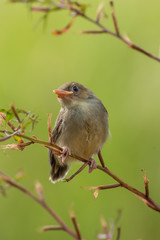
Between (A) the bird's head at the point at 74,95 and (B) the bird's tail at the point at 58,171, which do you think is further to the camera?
(B) the bird's tail at the point at 58,171

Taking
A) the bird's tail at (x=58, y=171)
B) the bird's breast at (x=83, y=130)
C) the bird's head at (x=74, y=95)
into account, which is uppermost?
the bird's head at (x=74, y=95)

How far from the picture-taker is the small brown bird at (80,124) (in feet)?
11.4

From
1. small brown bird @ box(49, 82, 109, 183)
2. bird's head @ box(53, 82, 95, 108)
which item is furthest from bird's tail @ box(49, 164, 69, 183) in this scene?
bird's head @ box(53, 82, 95, 108)

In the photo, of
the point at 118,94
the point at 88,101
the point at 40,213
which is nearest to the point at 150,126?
the point at 118,94

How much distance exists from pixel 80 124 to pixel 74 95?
364 mm

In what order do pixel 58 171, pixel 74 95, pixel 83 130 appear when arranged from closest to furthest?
pixel 83 130 < pixel 74 95 < pixel 58 171

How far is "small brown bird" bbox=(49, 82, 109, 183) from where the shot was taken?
3.48m

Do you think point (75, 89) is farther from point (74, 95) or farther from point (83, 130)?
point (83, 130)

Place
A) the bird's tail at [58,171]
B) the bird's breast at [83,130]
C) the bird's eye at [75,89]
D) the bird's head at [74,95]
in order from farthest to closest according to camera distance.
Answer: the bird's tail at [58,171] → the bird's eye at [75,89] → the bird's head at [74,95] → the bird's breast at [83,130]

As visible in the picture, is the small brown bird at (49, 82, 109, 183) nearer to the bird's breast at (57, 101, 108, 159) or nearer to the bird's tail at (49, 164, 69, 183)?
the bird's breast at (57, 101, 108, 159)

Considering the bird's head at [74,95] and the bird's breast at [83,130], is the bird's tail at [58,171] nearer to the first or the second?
the bird's breast at [83,130]

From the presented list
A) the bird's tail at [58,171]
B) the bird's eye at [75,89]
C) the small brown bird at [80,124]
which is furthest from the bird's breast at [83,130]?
the bird's tail at [58,171]

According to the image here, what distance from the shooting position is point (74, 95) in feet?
12.2

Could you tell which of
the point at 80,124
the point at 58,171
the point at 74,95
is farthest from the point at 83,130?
the point at 58,171
